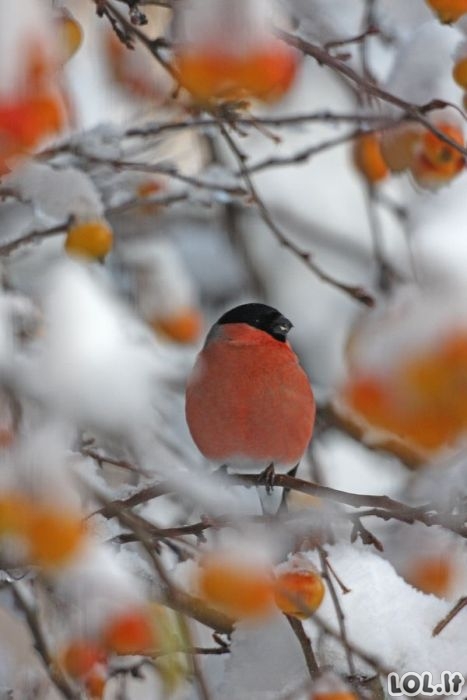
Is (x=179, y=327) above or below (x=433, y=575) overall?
above

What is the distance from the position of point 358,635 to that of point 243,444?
486 millimetres

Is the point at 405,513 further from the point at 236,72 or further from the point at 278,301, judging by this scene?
the point at 278,301

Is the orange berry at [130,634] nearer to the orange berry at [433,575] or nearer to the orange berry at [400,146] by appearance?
the orange berry at [433,575]

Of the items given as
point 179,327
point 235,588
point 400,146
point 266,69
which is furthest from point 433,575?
point 179,327

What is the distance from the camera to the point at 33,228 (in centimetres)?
177

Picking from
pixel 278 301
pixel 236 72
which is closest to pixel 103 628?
pixel 236 72

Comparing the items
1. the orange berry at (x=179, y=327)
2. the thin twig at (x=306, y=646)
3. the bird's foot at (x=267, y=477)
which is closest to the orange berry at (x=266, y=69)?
the bird's foot at (x=267, y=477)

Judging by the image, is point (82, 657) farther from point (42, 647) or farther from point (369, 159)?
point (369, 159)

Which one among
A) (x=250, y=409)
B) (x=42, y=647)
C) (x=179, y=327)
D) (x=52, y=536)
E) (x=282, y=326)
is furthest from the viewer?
(x=179, y=327)

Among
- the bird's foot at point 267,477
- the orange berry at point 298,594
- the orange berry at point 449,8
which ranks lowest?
the orange berry at point 298,594

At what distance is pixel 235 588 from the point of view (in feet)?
3.74

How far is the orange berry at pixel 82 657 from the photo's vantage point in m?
1.30

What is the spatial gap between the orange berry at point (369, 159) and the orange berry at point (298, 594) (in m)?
0.96

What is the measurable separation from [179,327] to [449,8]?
1035mm
